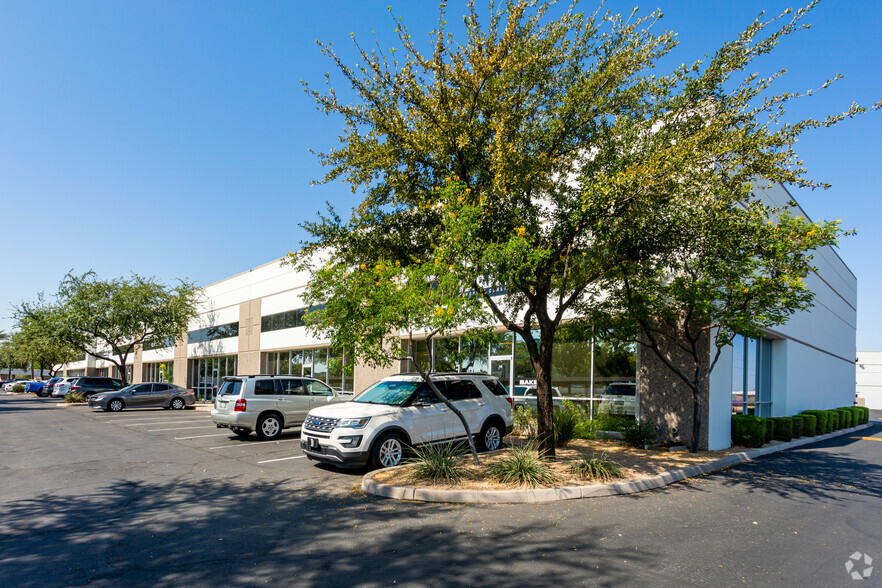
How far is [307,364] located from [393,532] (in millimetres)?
22695

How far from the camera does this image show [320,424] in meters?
9.74

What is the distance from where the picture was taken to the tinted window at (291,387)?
50.1 feet

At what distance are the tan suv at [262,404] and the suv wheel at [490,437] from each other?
631 centimetres

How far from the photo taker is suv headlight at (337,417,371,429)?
30.9 ft

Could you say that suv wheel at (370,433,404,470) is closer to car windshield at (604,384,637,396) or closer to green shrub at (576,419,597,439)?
green shrub at (576,419,597,439)

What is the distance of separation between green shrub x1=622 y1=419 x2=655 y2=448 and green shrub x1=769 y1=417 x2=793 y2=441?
538cm

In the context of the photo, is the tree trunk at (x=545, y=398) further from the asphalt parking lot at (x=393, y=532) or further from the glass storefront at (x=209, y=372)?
the glass storefront at (x=209, y=372)

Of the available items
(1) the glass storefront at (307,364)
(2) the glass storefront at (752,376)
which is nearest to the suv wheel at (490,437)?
(2) the glass storefront at (752,376)

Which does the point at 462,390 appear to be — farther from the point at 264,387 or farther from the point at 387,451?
the point at 264,387

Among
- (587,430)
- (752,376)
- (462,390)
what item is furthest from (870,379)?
(462,390)

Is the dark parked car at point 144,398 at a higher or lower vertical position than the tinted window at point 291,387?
lower

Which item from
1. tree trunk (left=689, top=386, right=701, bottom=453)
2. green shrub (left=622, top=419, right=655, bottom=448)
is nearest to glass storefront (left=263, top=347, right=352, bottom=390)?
green shrub (left=622, top=419, right=655, bottom=448)

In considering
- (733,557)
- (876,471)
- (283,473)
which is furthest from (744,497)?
(283,473)

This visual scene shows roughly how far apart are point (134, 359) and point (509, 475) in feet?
166
